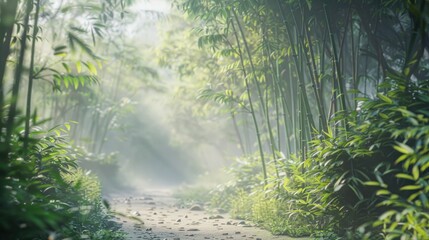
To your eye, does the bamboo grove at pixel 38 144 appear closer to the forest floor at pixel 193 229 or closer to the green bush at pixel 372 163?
A: the forest floor at pixel 193 229

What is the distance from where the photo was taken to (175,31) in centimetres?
1082

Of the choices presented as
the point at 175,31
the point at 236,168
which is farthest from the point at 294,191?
the point at 175,31

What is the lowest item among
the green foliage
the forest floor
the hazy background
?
the forest floor

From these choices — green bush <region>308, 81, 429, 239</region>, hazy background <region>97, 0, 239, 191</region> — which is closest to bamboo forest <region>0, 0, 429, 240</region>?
green bush <region>308, 81, 429, 239</region>

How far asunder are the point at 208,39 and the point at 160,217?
2989 mm

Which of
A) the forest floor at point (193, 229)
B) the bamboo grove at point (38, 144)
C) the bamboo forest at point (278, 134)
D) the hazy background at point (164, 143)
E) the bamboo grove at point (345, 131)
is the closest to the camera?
the bamboo grove at point (38, 144)

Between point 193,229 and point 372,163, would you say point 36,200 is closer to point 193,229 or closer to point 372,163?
point 193,229

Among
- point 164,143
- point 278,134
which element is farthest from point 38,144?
point 164,143

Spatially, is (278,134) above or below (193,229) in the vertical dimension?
above

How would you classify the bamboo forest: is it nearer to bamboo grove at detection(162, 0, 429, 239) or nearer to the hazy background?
bamboo grove at detection(162, 0, 429, 239)

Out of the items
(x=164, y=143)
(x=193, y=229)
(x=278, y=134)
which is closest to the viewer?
(x=193, y=229)

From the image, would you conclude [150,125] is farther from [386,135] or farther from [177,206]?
[386,135]

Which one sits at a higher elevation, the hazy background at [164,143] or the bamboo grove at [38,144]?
the hazy background at [164,143]

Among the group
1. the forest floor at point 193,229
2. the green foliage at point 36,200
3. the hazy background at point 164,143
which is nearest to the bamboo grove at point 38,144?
the green foliage at point 36,200
